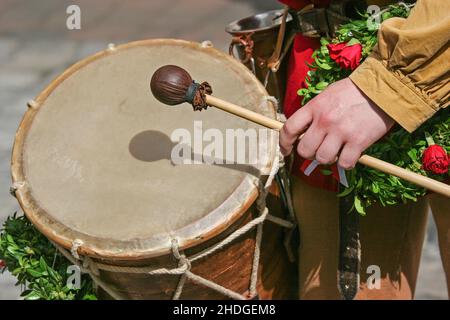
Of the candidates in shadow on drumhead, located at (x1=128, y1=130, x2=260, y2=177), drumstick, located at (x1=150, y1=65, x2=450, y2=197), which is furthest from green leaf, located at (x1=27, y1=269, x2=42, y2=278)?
drumstick, located at (x1=150, y1=65, x2=450, y2=197)

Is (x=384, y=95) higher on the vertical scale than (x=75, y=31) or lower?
lower

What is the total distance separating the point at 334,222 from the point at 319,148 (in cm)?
47

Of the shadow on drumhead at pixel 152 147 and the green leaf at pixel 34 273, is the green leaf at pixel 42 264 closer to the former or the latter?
the green leaf at pixel 34 273

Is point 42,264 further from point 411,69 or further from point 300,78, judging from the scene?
point 411,69

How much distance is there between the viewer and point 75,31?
13.9 ft

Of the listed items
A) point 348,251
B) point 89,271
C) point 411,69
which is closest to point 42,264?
point 89,271

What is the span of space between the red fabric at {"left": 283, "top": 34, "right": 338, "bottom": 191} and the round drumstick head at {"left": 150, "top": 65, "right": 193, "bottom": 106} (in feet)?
0.95

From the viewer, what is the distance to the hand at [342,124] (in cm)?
121

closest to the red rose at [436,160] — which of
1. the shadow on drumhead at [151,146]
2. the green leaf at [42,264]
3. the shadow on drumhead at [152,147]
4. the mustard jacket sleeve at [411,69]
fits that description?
the mustard jacket sleeve at [411,69]

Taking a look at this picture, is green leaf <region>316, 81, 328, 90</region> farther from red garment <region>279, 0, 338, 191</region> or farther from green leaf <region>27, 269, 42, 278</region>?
green leaf <region>27, 269, 42, 278</region>

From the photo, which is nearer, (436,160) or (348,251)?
(436,160)

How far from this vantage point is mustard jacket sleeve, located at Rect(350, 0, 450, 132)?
1.17 metres

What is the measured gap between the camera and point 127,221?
144 centimetres

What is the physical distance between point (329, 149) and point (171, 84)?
313 mm
